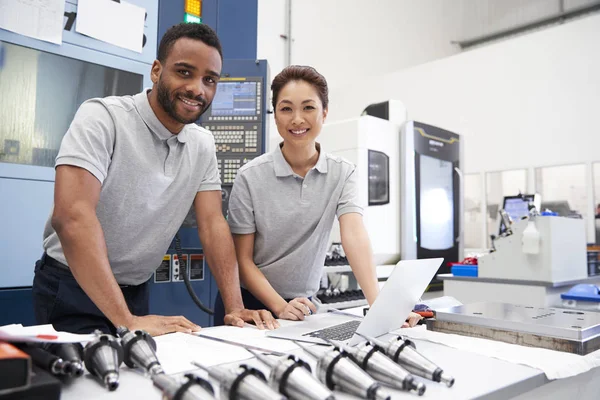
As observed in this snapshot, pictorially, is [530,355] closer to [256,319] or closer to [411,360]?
[411,360]

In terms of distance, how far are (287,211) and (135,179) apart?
51 cm

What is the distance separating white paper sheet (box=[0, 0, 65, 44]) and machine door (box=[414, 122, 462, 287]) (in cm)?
233

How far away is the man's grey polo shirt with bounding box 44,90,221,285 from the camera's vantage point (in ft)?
4.50

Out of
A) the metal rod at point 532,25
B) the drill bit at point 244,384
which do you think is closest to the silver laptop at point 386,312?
the drill bit at point 244,384

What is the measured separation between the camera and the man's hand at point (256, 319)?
1.24 m

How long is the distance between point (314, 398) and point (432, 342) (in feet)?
1.82

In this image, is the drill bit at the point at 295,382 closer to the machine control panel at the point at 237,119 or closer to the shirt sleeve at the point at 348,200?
the shirt sleeve at the point at 348,200

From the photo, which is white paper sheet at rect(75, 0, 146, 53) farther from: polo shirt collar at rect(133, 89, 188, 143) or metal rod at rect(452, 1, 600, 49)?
metal rod at rect(452, 1, 600, 49)

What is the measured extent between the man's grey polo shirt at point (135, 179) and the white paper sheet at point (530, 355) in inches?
32.4

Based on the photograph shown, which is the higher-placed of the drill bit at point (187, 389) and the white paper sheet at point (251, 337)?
the drill bit at point (187, 389)

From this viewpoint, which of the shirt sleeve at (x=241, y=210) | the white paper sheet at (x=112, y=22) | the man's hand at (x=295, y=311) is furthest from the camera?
the white paper sheet at (x=112, y=22)

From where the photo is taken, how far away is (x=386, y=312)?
1.01m

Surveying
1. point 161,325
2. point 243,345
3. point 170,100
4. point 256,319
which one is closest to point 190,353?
Result: point 243,345

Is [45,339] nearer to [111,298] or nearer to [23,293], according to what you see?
[111,298]
